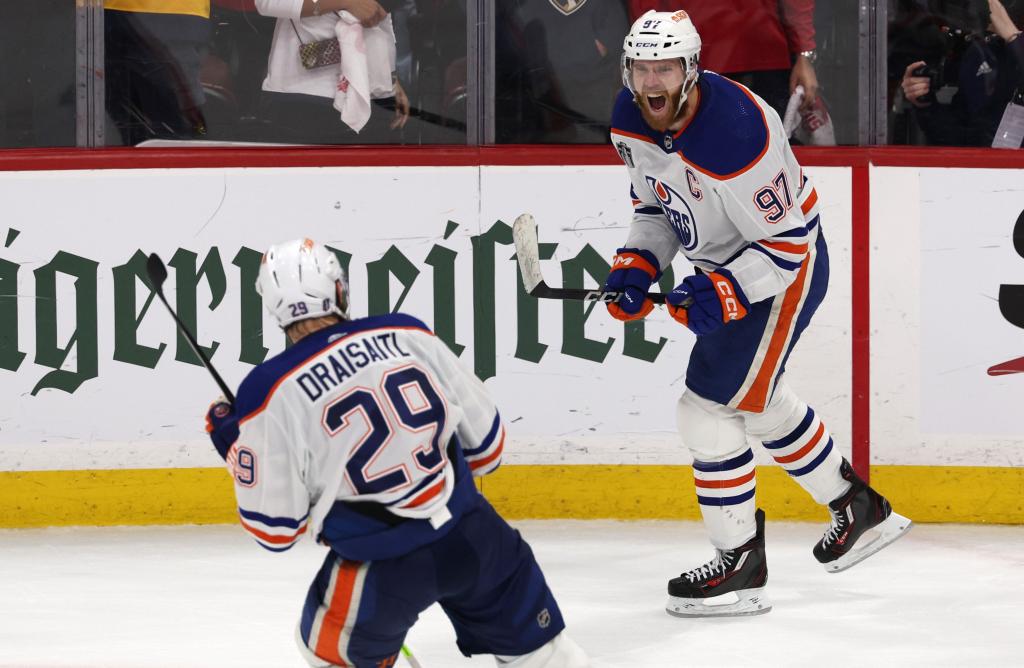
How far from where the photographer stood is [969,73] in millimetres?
4035

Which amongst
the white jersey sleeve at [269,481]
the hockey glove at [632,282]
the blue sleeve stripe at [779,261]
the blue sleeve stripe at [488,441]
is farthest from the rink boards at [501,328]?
the white jersey sleeve at [269,481]

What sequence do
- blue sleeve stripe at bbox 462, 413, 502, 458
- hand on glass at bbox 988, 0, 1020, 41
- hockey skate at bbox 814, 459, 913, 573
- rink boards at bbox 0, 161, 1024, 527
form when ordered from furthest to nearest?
hand on glass at bbox 988, 0, 1020, 41
rink boards at bbox 0, 161, 1024, 527
hockey skate at bbox 814, 459, 913, 573
blue sleeve stripe at bbox 462, 413, 502, 458

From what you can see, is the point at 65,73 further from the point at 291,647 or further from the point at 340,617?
the point at 340,617

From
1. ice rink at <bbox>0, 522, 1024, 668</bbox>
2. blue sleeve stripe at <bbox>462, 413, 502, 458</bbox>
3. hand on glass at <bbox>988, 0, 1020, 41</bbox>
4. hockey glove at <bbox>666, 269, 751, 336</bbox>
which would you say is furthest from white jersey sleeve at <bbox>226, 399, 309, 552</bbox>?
hand on glass at <bbox>988, 0, 1020, 41</bbox>

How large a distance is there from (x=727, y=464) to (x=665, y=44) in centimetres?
87

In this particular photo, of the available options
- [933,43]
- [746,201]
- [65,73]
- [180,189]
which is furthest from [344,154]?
[933,43]

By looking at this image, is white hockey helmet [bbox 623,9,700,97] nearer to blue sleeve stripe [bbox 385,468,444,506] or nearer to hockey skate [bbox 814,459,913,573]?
hockey skate [bbox 814,459,913,573]

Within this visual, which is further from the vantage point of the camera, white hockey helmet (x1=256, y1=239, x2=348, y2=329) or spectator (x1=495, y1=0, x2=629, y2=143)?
spectator (x1=495, y1=0, x2=629, y2=143)

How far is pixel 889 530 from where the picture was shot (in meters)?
3.32

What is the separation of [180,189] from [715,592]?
175 cm

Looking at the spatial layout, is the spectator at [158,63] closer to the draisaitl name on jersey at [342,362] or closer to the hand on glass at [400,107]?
the hand on glass at [400,107]

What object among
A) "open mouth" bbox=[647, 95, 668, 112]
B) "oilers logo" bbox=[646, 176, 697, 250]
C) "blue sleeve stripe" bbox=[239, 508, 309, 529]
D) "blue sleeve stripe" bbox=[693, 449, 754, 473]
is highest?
"open mouth" bbox=[647, 95, 668, 112]

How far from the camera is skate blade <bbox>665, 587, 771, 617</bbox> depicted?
10.2ft

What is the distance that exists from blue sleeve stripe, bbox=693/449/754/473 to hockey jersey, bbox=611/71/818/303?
36 cm
